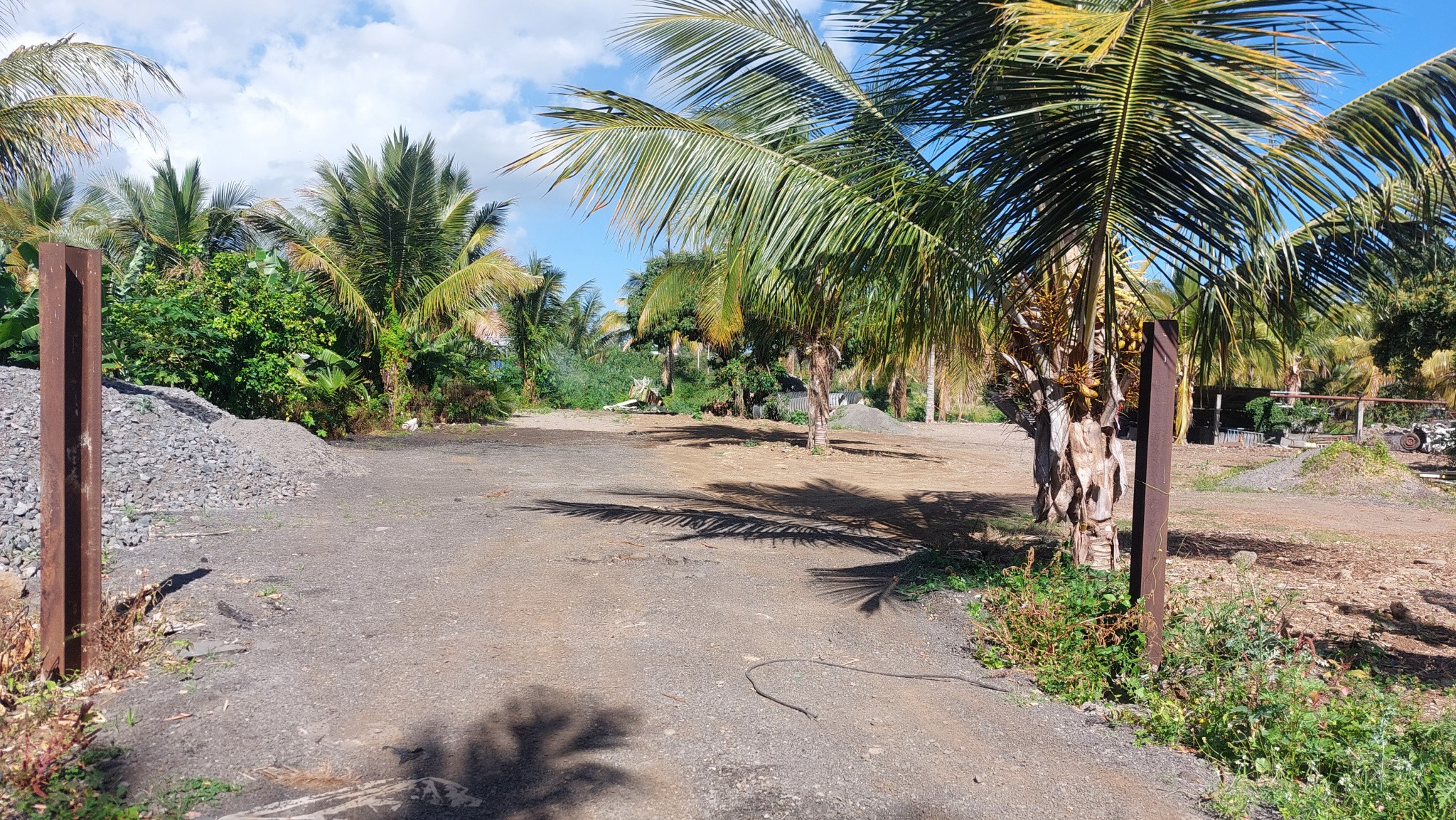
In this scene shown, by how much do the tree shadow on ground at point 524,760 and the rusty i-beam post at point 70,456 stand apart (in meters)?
1.74

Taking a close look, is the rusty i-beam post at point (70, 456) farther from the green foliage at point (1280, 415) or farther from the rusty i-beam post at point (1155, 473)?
the green foliage at point (1280, 415)

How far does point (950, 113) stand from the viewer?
5586 millimetres

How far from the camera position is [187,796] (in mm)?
3061

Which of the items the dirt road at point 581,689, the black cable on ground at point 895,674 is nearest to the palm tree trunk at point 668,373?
the dirt road at point 581,689

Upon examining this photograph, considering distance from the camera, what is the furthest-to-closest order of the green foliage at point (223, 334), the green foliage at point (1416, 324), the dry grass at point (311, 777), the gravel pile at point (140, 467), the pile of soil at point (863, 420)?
the pile of soil at point (863, 420) < the green foliage at point (1416, 324) < the green foliage at point (223, 334) < the gravel pile at point (140, 467) < the dry grass at point (311, 777)

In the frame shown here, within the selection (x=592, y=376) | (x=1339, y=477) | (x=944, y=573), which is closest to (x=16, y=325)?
(x=944, y=573)

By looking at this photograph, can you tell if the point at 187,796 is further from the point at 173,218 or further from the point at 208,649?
the point at 173,218

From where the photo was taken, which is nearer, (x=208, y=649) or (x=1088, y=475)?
(x=208, y=649)

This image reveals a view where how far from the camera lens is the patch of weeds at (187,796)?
2936 mm

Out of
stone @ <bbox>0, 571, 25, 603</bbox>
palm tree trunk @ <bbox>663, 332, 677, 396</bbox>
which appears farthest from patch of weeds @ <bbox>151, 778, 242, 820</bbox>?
palm tree trunk @ <bbox>663, 332, 677, 396</bbox>

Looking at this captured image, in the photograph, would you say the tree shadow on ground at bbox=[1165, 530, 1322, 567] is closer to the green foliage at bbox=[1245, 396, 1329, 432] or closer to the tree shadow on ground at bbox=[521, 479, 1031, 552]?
the tree shadow on ground at bbox=[521, 479, 1031, 552]

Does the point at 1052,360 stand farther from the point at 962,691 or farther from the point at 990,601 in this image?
the point at 962,691

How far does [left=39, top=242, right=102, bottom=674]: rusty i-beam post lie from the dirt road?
43cm

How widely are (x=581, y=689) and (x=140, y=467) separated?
6777 mm
